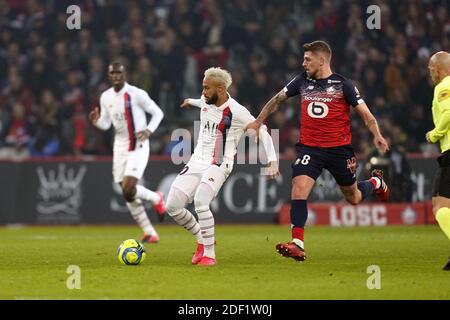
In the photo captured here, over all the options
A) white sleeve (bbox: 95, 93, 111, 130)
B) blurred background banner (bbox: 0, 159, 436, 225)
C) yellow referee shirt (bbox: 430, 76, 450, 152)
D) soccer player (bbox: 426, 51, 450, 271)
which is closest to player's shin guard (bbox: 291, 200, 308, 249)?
soccer player (bbox: 426, 51, 450, 271)

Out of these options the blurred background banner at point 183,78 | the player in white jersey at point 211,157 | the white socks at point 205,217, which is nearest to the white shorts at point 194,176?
the player in white jersey at point 211,157

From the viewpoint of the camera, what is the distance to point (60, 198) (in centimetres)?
2077

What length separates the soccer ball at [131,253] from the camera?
38.2ft

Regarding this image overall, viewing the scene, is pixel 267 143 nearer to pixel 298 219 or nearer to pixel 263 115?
pixel 263 115

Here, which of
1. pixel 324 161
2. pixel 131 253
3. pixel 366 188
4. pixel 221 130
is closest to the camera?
pixel 131 253

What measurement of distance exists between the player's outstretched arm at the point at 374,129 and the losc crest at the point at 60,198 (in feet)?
33.2

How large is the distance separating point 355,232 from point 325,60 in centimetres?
692

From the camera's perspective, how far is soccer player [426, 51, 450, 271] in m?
10.6

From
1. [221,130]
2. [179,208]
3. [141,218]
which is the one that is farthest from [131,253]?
[141,218]

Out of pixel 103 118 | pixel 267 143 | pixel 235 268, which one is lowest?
pixel 235 268

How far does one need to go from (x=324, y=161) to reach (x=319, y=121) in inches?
18.3

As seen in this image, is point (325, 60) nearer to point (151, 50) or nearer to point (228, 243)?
point (228, 243)

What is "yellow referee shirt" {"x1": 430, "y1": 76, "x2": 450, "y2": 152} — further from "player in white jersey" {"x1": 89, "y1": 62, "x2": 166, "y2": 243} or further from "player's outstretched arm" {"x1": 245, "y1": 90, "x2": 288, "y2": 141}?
"player in white jersey" {"x1": 89, "y1": 62, "x2": 166, "y2": 243}

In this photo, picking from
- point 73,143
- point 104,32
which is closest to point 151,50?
point 104,32
